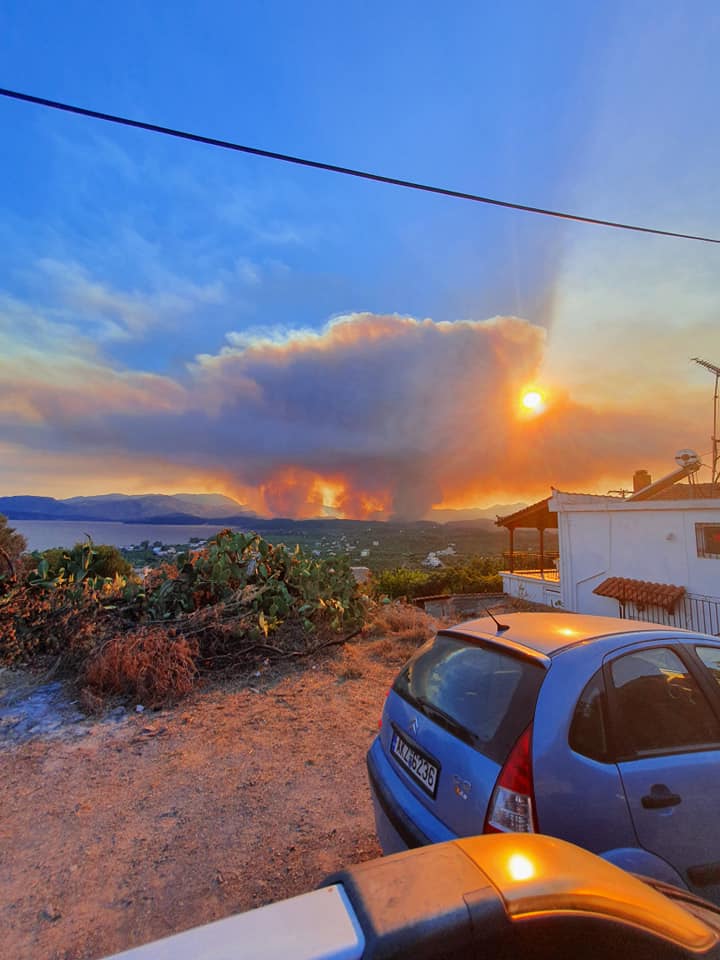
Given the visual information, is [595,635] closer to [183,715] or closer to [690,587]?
[183,715]

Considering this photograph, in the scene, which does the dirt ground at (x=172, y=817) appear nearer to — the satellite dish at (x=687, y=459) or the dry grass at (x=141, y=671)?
the dry grass at (x=141, y=671)

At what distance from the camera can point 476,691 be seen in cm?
236

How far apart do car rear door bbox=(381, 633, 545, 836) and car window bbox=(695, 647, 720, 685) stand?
45.2 inches

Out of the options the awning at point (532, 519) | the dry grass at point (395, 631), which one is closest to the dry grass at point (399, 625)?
the dry grass at point (395, 631)

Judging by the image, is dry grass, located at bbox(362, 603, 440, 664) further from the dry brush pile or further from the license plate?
the license plate

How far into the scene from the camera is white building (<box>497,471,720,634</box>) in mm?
12195

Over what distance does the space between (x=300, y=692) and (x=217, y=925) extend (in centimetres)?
544

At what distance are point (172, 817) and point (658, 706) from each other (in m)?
3.46

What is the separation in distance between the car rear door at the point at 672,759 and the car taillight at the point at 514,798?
0.49 m

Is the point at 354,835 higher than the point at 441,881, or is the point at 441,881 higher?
the point at 441,881

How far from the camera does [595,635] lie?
244 cm

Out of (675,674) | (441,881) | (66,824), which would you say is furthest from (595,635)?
(66,824)

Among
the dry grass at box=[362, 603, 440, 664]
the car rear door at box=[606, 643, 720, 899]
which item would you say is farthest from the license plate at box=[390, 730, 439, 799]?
the dry grass at box=[362, 603, 440, 664]

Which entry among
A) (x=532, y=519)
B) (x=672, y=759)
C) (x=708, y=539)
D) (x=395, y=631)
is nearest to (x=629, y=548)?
(x=708, y=539)
